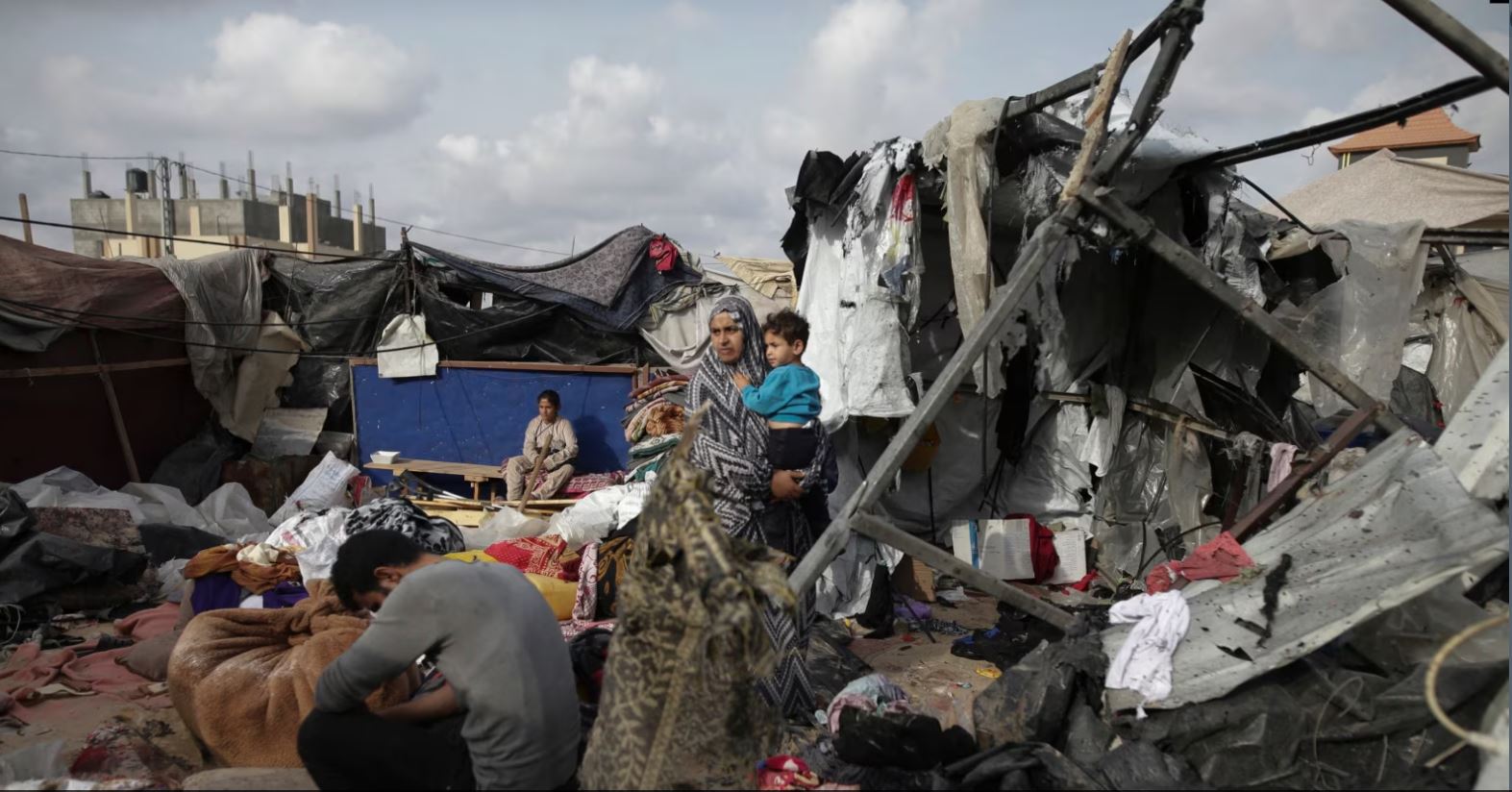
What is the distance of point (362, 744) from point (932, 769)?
6.36 feet

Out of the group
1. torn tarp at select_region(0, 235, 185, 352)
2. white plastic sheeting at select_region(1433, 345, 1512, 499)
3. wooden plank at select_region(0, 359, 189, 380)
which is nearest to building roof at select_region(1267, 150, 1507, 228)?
white plastic sheeting at select_region(1433, 345, 1512, 499)

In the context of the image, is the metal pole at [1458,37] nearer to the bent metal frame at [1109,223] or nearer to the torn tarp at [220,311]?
the bent metal frame at [1109,223]

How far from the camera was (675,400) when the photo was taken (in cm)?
816

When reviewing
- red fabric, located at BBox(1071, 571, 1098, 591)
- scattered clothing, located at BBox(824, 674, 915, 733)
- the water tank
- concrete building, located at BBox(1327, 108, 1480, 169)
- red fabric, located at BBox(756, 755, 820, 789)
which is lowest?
red fabric, located at BBox(1071, 571, 1098, 591)

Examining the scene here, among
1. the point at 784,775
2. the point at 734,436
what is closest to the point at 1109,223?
the point at 734,436

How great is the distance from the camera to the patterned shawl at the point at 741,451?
400 cm

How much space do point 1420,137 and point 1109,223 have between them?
21.9m

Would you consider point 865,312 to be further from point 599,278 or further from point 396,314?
point 396,314

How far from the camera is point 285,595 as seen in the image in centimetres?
512

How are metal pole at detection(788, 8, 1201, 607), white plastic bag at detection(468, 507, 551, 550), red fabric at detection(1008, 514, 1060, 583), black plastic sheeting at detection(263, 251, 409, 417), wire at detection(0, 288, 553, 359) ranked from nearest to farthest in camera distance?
metal pole at detection(788, 8, 1201, 607), red fabric at detection(1008, 514, 1060, 583), white plastic bag at detection(468, 507, 551, 550), wire at detection(0, 288, 553, 359), black plastic sheeting at detection(263, 251, 409, 417)

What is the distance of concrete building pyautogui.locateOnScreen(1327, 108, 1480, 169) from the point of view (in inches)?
755

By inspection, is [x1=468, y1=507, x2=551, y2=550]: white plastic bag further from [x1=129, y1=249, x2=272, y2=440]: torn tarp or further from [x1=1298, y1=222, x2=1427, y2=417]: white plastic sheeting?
[x1=1298, y1=222, x2=1427, y2=417]: white plastic sheeting

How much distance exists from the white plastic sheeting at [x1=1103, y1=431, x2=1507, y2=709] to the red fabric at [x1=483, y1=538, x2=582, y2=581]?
3613mm

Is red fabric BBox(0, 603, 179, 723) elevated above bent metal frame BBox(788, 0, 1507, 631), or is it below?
below
